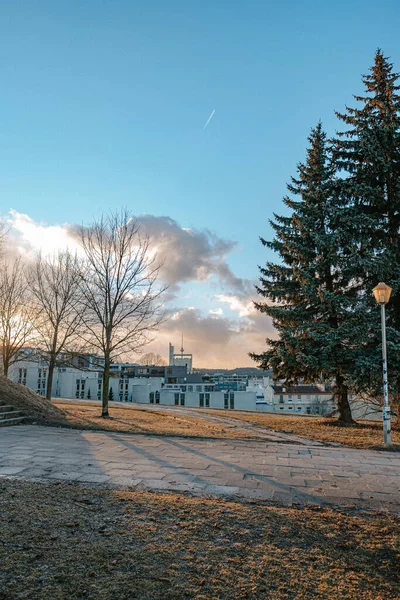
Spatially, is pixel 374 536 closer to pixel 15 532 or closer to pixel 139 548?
pixel 139 548

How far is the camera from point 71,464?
240 inches

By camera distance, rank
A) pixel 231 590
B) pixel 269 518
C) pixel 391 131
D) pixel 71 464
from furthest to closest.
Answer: pixel 391 131 < pixel 71 464 < pixel 269 518 < pixel 231 590

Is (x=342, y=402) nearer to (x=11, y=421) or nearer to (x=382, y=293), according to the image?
(x=382, y=293)

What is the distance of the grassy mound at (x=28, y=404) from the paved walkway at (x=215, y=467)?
2452mm

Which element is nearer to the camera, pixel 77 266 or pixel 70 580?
pixel 70 580

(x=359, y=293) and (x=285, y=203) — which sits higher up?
(x=285, y=203)

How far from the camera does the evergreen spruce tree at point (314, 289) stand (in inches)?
563

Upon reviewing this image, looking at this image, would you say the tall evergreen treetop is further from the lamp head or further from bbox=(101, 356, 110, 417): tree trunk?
bbox=(101, 356, 110, 417): tree trunk

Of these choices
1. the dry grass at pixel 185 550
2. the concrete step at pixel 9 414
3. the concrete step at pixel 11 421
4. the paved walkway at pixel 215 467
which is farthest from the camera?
the concrete step at pixel 9 414

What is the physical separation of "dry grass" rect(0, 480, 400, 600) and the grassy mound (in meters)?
8.02

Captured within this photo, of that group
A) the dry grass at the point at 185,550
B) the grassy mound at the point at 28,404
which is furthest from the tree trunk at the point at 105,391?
the dry grass at the point at 185,550

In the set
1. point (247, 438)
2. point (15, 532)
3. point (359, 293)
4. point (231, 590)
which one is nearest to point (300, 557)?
point (231, 590)

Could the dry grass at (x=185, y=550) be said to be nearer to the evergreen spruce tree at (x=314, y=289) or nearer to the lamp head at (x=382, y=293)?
the lamp head at (x=382, y=293)

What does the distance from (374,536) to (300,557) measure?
997mm
